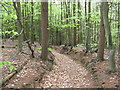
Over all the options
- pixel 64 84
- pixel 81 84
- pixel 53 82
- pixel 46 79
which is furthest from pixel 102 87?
pixel 46 79

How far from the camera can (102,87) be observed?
5.64 m

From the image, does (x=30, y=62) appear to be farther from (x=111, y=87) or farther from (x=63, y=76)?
(x=111, y=87)

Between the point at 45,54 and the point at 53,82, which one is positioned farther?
the point at 45,54

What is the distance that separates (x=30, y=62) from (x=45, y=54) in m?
1.50

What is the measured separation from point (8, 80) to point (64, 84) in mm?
2954

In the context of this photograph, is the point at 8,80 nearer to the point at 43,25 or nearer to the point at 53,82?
the point at 53,82

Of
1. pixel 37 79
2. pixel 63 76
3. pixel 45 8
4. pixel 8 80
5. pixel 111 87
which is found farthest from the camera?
pixel 45 8

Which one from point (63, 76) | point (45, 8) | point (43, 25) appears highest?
point (45, 8)

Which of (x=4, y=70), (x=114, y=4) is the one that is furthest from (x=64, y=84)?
(x=114, y=4)

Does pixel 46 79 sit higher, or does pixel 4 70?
pixel 4 70

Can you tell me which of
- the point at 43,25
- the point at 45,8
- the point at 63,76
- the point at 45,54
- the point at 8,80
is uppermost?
the point at 45,8

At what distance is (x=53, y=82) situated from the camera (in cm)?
Answer: 684

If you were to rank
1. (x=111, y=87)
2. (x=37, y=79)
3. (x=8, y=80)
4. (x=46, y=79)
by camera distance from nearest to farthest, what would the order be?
(x=111, y=87)
(x=8, y=80)
(x=37, y=79)
(x=46, y=79)

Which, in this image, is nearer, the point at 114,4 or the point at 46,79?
the point at 46,79
